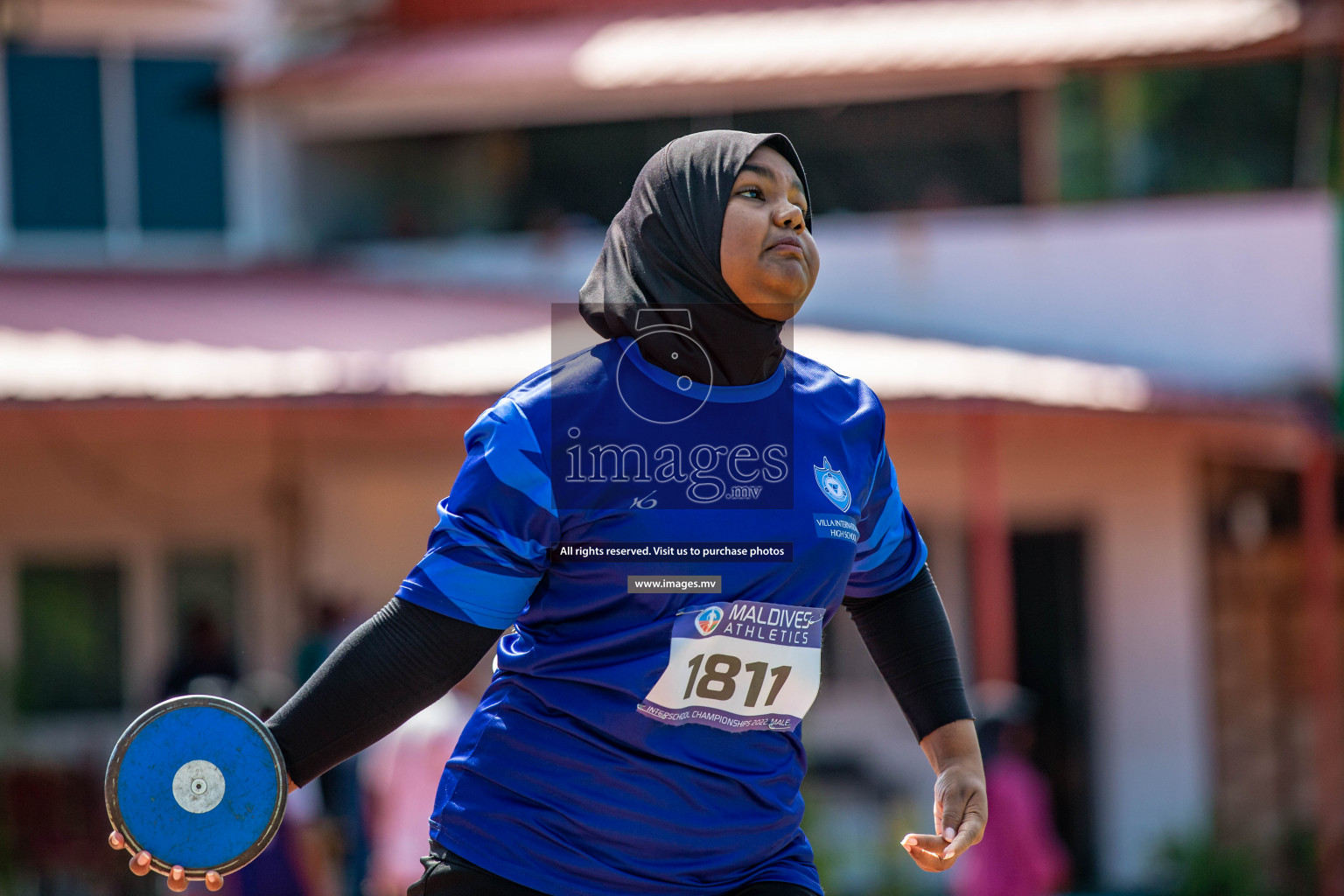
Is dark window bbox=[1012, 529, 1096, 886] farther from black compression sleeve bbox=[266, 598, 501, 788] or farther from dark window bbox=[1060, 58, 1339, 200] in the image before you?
black compression sleeve bbox=[266, 598, 501, 788]

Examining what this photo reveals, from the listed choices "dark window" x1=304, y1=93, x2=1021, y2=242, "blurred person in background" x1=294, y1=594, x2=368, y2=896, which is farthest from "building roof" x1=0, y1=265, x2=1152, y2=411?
"dark window" x1=304, y1=93, x2=1021, y2=242

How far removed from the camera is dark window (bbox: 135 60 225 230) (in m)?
12.1

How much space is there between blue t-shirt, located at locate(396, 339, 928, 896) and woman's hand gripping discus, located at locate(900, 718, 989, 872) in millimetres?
184

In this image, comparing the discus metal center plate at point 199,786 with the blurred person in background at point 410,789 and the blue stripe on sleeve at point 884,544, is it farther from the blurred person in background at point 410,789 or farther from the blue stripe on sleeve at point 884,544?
the blurred person in background at point 410,789

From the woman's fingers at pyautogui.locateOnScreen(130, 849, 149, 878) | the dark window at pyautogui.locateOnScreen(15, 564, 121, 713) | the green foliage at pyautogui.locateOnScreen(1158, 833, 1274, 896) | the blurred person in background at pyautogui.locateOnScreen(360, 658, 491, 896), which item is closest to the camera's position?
the woman's fingers at pyautogui.locateOnScreen(130, 849, 149, 878)

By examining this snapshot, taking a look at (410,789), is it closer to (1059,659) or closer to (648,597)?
(648,597)

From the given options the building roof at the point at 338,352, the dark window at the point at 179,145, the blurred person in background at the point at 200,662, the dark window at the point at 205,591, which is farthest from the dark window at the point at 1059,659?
the dark window at the point at 179,145

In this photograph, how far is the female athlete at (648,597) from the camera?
6.52 feet

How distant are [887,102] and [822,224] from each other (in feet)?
3.12

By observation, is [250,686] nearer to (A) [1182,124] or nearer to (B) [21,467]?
(B) [21,467]

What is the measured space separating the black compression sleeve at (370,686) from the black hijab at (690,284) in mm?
453

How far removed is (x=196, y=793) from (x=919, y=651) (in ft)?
3.39

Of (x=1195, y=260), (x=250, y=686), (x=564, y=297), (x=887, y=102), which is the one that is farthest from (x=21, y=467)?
(x=1195, y=260)

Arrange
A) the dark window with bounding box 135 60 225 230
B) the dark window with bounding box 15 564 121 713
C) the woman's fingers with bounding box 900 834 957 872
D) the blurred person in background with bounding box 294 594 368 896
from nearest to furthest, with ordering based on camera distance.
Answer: the woman's fingers with bounding box 900 834 957 872 < the blurred person in background with bounding box 294 594 368 896 < the dark window with bounding box 15 564 121 713 < the dark window with bounding box 135 60 225 230
